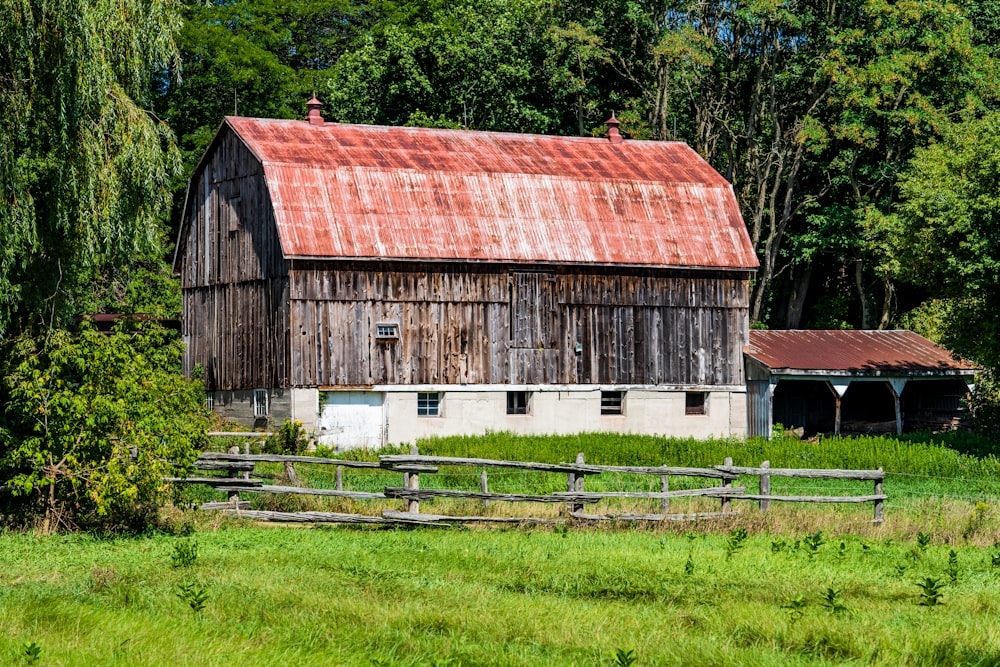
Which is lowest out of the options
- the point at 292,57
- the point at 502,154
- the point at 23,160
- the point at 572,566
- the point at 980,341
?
the point at 572,566

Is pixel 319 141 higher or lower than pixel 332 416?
higher

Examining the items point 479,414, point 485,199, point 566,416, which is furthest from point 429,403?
point 485,199

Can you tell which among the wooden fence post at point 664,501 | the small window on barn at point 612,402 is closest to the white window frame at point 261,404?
the small window on barn at point 612,402

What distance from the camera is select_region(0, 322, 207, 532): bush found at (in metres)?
19.8

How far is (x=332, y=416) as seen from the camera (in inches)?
1451

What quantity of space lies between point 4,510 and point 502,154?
2365cm

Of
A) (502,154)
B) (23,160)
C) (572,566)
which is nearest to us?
(572,566)

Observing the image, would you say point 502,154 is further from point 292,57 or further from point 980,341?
point 292,57

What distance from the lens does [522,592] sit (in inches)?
632

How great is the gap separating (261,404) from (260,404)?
74 mm

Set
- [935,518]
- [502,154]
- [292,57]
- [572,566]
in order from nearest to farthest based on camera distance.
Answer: [572,566] < [935,518] < [502,154] < [292,57]

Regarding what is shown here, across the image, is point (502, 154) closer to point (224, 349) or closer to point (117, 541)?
point (224, 349)

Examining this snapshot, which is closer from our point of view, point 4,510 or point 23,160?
point 4,510

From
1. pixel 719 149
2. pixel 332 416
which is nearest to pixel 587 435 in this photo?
pixel 332 416
